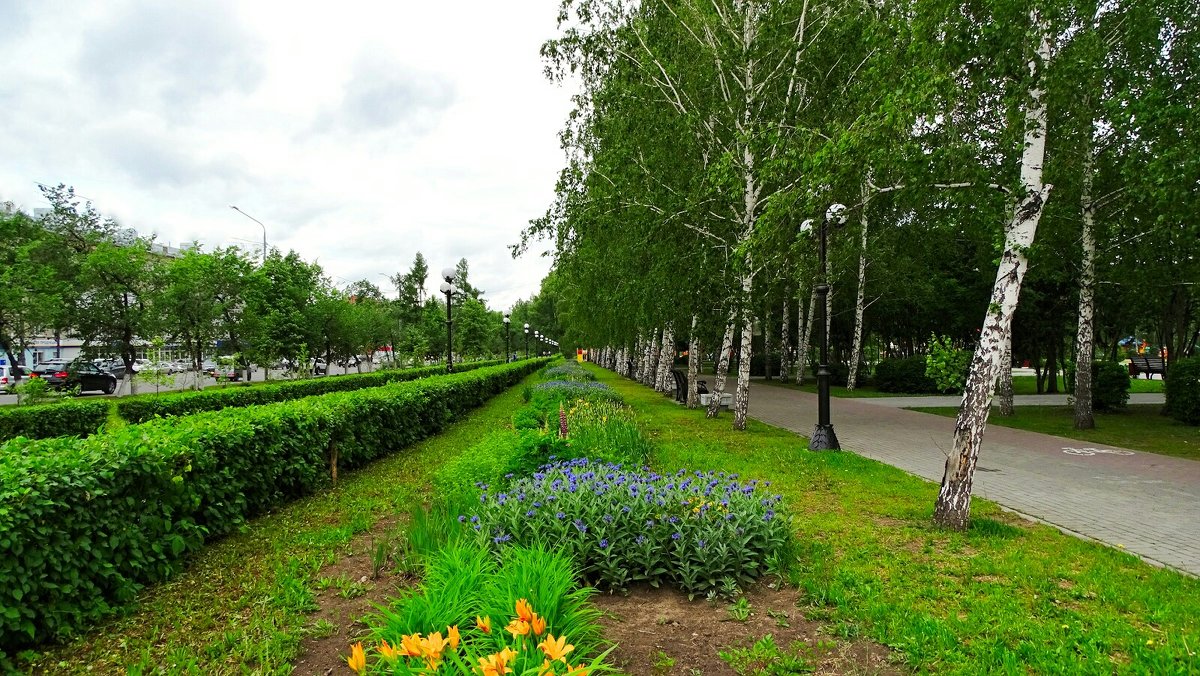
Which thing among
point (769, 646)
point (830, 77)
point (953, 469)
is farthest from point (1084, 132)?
point (769, 646)

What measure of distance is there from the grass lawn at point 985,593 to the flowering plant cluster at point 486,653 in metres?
1.93

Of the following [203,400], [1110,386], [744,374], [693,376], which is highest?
[744,374]

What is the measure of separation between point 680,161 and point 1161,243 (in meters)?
10.3

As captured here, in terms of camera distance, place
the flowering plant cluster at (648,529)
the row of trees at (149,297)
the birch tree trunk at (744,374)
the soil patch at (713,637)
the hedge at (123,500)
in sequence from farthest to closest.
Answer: the row of trees at (149,297) < the birch tree trunk at (744,374) < the flowering plant cluster at (648,529) < the hedge at (123,500) < the soil patch at (713,637)

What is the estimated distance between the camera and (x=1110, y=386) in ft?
51.3

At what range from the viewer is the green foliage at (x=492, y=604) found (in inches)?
101

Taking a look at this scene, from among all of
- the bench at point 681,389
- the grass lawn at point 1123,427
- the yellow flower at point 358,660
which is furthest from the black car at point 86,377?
the grass lawn at point 1123,427

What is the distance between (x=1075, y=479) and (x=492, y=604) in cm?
820

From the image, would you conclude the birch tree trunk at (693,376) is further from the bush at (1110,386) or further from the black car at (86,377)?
the black car at (86,377)

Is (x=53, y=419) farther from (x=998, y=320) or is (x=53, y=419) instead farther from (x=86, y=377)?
(x=86, y=377)

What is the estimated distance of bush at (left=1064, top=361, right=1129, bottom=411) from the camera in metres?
15.5

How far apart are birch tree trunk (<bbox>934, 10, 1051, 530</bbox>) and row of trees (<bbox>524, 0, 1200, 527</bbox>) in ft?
0.06

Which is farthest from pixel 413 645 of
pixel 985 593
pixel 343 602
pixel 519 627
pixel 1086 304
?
pixel 1086 304

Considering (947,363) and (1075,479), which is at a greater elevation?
(947,363)
